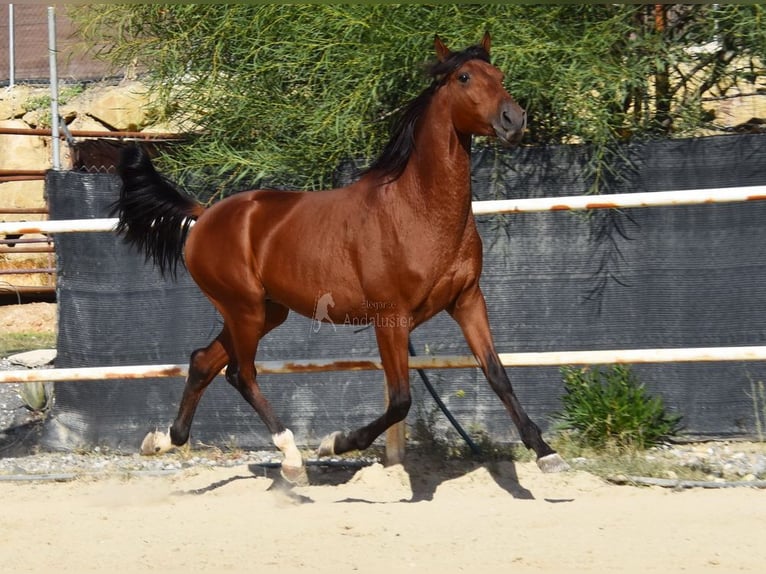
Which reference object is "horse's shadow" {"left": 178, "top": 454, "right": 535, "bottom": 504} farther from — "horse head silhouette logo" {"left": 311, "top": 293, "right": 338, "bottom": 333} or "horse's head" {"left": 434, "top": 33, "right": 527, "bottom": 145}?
"horse's head" {"left": 434, "top": 33, "right": 527, "bottom": 145}

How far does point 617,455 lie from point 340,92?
2.94m

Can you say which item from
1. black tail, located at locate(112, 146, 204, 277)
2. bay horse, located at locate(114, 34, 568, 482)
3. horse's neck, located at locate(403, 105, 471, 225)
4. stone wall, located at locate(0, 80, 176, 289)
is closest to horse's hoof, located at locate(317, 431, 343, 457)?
bay horse, located at locate(114, 34, 568, 482)

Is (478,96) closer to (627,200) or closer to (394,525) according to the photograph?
(627,200)

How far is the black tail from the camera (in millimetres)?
5473

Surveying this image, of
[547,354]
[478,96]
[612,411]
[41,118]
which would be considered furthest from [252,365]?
[41,118]

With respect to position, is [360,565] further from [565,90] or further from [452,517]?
[565,90]

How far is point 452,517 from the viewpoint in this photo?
4180mm

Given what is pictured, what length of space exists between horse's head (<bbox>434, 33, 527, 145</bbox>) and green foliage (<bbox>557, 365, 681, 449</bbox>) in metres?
1.88

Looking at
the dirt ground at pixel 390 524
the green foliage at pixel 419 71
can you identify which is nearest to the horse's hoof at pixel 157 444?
the dirt ground at pixel 390 524

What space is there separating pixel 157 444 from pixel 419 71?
2717 millimetres

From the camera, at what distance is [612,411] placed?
5387 mm

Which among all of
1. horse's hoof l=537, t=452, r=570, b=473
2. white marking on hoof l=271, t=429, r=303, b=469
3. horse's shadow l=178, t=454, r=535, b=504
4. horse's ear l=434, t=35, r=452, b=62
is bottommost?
horse's shadow l=178, t=454, r=535, b=504

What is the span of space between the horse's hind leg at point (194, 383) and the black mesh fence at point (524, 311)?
724 millimetres

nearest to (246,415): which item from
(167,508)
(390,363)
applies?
(167,508)
